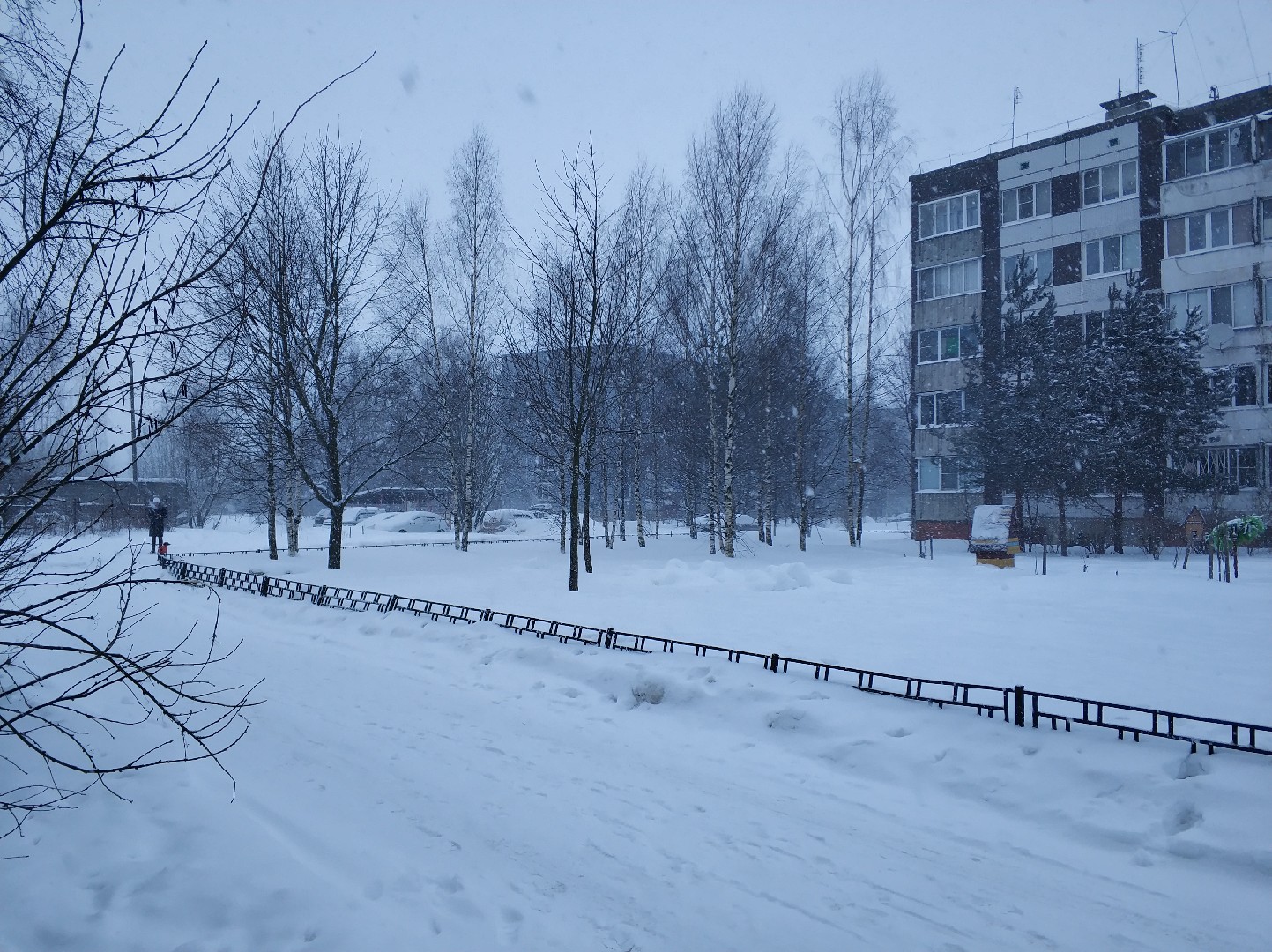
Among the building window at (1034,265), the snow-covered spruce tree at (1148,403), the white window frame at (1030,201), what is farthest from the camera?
the white window frame at (1030,201)

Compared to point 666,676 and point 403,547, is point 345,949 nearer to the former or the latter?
point 666,676

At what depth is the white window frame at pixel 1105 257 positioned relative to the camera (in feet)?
96.1

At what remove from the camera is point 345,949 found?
11.2 feet

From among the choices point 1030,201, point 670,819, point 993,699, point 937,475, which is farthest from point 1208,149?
point 670,819

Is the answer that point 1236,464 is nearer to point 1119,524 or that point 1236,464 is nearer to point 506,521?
point 1119,524

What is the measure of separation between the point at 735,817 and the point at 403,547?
23061 mm

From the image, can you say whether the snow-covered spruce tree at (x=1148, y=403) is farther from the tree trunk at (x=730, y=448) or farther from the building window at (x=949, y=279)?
the tree trunk at (x=730, y=448)

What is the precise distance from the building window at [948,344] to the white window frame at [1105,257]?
480 centimetres

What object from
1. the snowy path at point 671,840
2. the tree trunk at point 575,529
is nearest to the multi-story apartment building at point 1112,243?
the tree trunk at point 575,529

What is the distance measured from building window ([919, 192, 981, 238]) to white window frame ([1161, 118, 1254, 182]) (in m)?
6.83

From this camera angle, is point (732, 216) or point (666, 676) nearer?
point (666, 676)

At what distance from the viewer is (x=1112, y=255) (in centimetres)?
2989

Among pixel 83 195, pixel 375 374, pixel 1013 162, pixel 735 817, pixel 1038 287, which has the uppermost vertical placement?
pixel 1013 162

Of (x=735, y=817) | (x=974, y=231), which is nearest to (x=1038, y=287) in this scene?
(x=974, y=231)
